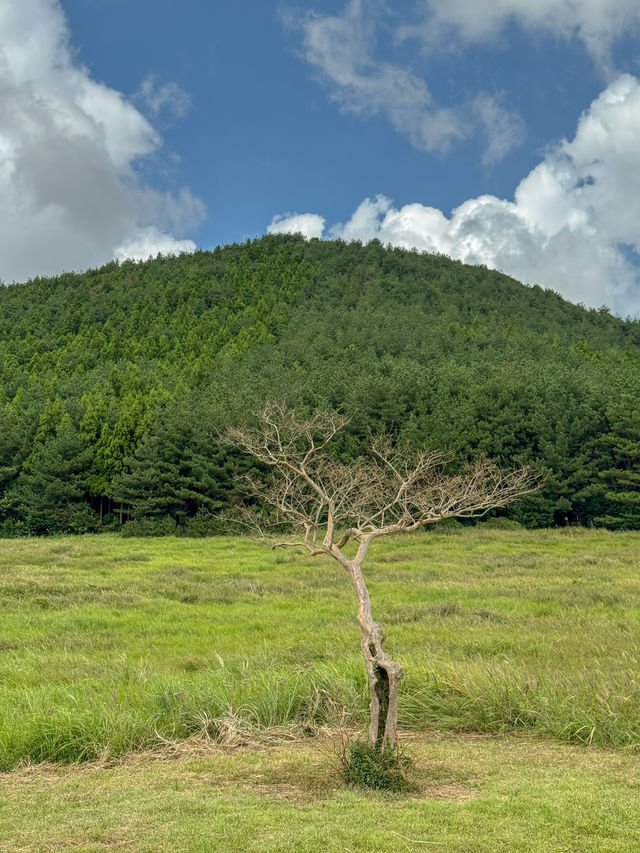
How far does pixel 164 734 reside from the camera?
28.7 ft

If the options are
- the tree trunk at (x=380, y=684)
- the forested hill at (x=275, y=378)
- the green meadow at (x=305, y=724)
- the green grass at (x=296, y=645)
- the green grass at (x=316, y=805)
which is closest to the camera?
the green grass at (x=316, y=805)

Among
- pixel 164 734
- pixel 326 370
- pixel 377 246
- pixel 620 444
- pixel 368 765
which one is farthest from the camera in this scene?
pixel 377 246

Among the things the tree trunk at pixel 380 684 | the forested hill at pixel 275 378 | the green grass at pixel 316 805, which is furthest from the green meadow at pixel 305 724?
the forested hill at pixel 275 378

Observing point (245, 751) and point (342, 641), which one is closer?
point (245, 751)

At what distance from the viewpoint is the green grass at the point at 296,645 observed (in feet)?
29.2

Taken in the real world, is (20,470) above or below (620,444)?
below

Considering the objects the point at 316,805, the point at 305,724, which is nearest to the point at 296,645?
the point at 305,724

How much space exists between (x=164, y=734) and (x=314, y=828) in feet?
13.6

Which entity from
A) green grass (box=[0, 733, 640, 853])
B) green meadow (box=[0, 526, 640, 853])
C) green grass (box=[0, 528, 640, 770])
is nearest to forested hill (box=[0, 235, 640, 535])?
green grass (box=[0, 528, 640, 770])

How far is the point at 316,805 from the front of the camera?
5.94 meters

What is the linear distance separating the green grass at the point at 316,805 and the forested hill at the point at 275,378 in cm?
3009

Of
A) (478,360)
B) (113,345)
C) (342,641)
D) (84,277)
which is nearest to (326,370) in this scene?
(478,360)

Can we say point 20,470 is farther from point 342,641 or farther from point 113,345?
point 342,641

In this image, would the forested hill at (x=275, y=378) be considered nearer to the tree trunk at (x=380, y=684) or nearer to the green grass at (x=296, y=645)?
the green grass at (x=296, y=645)
